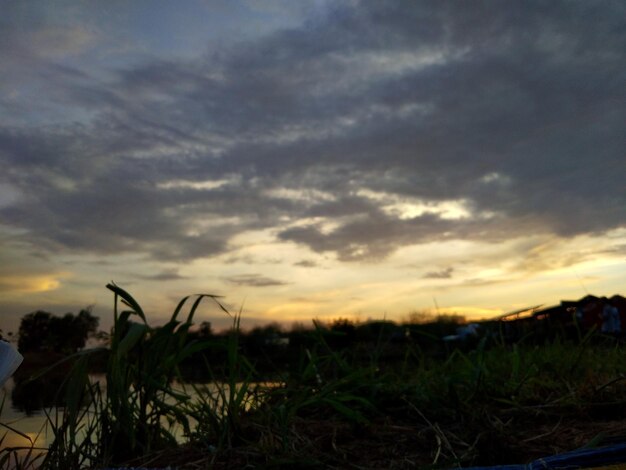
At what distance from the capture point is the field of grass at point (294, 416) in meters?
2.07

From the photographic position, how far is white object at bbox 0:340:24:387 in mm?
1418

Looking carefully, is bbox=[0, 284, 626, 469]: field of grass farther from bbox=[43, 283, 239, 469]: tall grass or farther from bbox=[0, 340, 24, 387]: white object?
bbox=[0, 340, 24, 387]: white object

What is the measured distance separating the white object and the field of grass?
716 millimetres

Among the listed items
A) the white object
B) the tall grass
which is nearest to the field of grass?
the tall grass

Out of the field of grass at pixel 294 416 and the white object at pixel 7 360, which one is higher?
the white object at pixel 7 360

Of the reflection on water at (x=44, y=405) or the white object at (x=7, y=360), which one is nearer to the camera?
the white object at (x=7, y=360)

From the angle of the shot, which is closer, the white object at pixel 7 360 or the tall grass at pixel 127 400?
the white object at pixel 7 360

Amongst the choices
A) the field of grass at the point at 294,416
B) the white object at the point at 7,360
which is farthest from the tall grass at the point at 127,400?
the white object at the point at 7,360

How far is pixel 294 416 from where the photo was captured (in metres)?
2.52

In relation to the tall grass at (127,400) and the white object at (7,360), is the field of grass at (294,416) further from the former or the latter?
the white object at (7,360)

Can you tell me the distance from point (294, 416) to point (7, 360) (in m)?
1.33

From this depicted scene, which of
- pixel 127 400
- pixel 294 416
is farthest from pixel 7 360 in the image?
pixel 294 416

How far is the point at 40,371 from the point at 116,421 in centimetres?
34

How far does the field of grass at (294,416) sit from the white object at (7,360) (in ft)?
2.35
